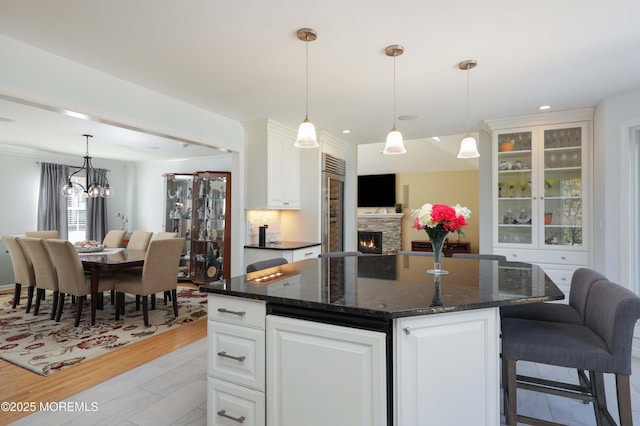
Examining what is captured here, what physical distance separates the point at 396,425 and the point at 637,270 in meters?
3.28

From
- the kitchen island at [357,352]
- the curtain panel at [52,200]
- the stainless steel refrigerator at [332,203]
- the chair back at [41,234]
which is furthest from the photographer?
the curtain panel at [52,200]

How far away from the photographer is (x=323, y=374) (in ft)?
4.60

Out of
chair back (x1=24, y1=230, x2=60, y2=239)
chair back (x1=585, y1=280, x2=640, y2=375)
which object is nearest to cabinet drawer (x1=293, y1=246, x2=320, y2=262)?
chair back (x1=585, y1=280, x2=640, y2=375)

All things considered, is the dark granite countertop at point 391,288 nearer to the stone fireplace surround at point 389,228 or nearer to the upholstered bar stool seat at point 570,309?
the upholstered bar stool seat at point 570,309

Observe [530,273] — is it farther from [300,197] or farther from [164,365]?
[300,197]

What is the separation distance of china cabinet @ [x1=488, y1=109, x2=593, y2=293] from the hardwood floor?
3832mm

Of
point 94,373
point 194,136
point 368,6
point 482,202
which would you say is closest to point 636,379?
point 482,202

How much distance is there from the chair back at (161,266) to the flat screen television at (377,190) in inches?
251

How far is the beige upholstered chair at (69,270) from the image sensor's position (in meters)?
3.52

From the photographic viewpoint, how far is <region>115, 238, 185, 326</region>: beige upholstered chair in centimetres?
367

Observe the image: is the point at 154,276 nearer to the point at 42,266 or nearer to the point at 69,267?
the point at 69,267

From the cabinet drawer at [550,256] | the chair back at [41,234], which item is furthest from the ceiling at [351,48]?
the chair back at [41,234]

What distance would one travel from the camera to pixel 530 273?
2102 mm

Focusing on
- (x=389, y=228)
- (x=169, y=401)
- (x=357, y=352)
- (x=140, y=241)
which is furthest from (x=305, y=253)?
(x=389, y=228)
